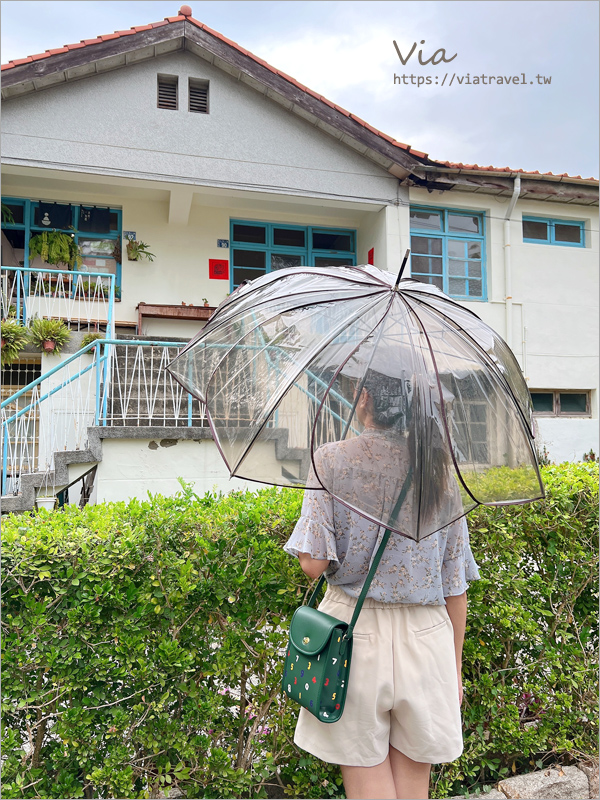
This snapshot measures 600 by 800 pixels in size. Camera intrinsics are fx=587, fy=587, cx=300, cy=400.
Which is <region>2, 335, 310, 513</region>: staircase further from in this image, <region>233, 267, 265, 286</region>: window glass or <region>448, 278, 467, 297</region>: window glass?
<region>448, 278, 467, 297</region>: window glass

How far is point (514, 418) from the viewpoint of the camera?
6.09 ft

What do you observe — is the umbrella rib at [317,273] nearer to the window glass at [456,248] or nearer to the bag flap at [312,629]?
the bag flap at [312,629]

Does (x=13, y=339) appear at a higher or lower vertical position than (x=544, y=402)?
higher

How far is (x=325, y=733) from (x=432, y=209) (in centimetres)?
1145

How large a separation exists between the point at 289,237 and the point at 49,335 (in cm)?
585

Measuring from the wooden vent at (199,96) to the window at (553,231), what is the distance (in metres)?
6.91

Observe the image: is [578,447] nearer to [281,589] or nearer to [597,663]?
[597,663]

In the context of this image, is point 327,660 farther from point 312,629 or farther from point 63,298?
point 63,298

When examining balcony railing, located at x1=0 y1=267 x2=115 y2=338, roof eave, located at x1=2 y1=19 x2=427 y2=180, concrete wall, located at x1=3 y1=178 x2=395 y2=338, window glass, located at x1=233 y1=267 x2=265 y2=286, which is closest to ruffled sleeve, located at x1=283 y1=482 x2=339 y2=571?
balcony railing, located at x1=0 y1=267 x2=115 y2=338

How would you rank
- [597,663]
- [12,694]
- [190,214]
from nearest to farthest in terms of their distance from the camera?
[12,694]
[597,663]
[190,214]

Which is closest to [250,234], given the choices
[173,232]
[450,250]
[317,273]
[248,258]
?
[248,258]

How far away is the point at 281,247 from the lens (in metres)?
12.3

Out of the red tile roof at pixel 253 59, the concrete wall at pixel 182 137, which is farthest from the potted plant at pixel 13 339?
the red tile roof at pixel 253 59

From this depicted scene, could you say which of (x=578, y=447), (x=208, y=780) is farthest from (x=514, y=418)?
(x=578, y=447)
